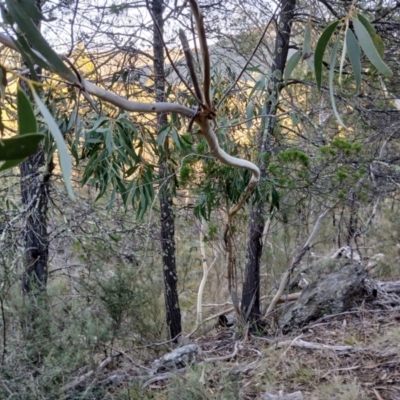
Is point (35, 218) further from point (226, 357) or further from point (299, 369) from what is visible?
point (299, 369)

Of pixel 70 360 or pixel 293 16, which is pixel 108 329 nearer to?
pixel 70 360

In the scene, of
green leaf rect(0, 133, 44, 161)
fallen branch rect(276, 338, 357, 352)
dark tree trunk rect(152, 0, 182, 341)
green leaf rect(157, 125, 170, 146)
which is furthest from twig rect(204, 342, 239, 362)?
green leaf rect(0, 133, 44, 161)

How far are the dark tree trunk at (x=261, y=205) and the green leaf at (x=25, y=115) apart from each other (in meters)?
2.83

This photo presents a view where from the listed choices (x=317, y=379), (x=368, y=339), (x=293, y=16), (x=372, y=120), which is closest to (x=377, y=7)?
(x=293, y=16)

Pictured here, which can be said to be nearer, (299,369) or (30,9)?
(30,9)

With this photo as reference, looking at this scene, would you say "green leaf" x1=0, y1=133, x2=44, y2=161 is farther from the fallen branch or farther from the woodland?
the fallen branch

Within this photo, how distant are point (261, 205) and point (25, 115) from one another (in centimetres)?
329

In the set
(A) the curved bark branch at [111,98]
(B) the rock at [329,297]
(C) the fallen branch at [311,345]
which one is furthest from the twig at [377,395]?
(A) the curved bark branch at [111,98]

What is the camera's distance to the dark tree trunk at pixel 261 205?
3895 millimetres

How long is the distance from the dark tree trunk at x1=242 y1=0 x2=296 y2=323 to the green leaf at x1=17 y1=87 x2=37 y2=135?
9.29ft

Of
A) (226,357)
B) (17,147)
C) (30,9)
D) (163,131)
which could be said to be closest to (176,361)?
(226,357)

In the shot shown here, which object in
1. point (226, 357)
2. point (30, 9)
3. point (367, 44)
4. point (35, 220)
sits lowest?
point (226, 357)

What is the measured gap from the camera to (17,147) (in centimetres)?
78

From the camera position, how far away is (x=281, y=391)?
2693mm
